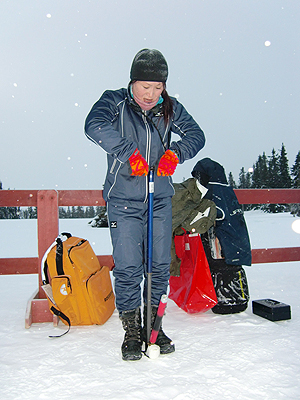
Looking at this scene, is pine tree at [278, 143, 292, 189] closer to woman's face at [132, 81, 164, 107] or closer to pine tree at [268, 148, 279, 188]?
pine tree at [268, 148, 279, 188]

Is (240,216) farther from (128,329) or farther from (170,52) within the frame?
(170,52)

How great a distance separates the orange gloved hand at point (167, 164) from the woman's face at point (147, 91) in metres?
0.39

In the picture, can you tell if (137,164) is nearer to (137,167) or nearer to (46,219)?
(137,167)

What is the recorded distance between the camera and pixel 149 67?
6.79ft

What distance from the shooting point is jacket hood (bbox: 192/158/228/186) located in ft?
9.84

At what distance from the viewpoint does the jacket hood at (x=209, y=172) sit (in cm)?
300

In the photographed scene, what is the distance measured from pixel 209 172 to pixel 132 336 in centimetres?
170

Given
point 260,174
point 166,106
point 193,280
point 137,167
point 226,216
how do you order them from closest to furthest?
point 137,167
point 166,106
point 193,280
point 226,216
point 260,174

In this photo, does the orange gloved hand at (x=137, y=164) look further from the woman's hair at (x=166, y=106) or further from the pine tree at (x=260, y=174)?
the pine tree at (x=260, y=174)

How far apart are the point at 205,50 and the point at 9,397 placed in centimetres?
10269

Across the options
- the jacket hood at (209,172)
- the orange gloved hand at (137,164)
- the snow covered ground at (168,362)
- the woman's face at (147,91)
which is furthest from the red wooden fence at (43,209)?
the woman's face at (147,91)

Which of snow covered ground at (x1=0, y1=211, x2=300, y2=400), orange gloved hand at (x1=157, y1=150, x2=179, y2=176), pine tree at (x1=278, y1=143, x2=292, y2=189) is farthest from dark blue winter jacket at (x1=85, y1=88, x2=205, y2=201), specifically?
pine tree at (x1=278, y1=143, x2=292, y2=189)

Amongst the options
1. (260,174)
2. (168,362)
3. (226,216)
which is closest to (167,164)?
(226,216)

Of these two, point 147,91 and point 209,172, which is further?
point 209,172
